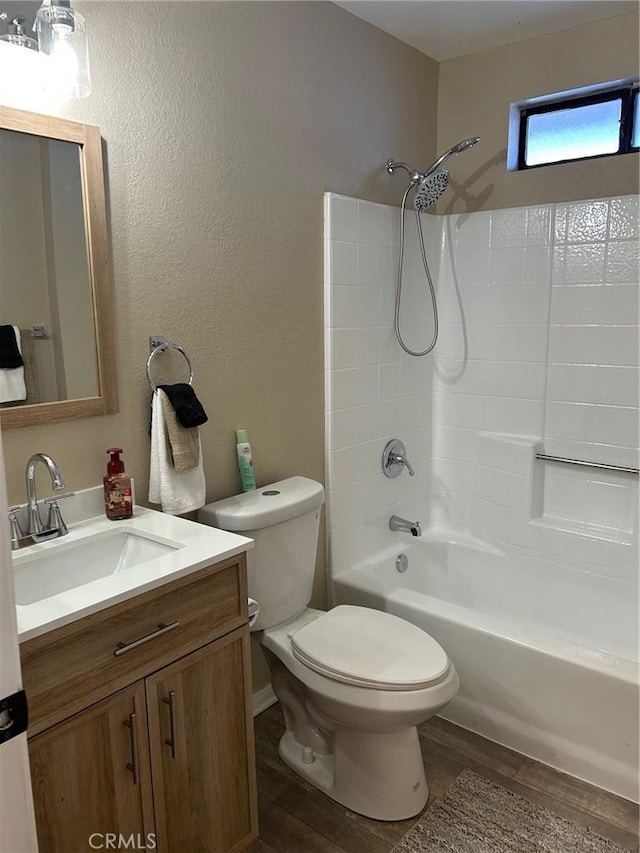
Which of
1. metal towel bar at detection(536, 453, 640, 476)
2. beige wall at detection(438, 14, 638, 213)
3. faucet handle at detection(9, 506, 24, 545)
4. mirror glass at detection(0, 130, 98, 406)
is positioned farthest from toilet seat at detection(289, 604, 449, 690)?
beige wall at detection(438, 14, 638, 213)

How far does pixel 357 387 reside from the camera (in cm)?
255

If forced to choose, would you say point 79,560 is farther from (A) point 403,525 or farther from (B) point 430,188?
(B) point 430,188

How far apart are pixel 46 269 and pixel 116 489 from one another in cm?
58

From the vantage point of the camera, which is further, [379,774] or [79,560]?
[379,774]

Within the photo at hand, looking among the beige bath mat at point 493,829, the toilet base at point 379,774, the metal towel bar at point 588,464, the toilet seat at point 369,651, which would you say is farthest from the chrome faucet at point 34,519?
the metal towel bar at point 588,464

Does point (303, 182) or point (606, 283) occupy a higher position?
point (303, 182)

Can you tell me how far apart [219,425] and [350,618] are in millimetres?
736

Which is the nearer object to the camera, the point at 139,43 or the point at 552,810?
the point at 139,43

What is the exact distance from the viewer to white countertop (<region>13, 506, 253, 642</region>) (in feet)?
3.89

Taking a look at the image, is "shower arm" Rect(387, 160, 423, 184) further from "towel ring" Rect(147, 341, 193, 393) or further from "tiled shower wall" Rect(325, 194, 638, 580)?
"towel ring" Rect(147, 341, 193, 393)

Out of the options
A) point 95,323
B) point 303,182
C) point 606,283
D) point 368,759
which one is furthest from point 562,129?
point 368,759

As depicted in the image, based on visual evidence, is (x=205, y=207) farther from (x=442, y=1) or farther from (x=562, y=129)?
(x=562, y=129)

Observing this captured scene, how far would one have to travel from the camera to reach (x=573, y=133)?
261 cm

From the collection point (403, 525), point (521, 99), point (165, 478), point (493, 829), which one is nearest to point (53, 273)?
point (165, 478)
